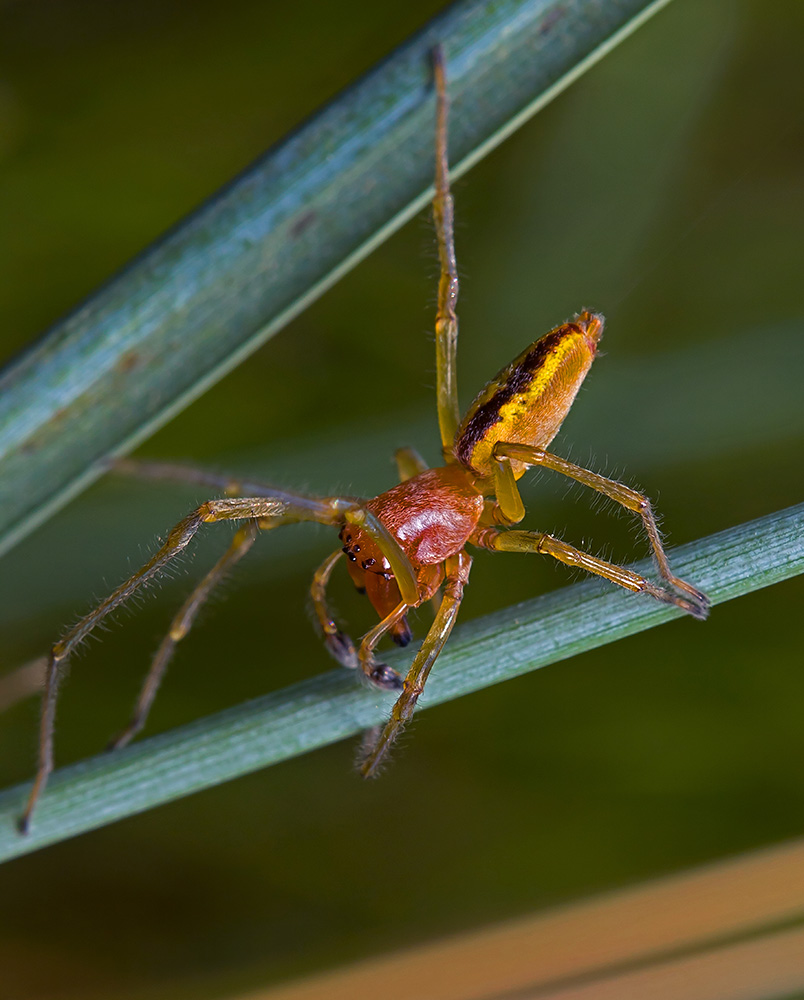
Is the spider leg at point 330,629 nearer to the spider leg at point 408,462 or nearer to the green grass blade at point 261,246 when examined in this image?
the spider leg at point 408,462

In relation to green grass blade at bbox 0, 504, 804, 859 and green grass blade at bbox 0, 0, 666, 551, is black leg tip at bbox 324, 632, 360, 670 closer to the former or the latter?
green grass blade at bbox 0, 504, 804, 859

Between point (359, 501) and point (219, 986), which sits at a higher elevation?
point (359, 501)

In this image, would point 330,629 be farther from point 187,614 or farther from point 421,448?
point 421,448

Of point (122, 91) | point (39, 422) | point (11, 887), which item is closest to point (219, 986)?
point (11, 887)

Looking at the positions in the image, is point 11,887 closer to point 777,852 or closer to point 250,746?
point 250,746

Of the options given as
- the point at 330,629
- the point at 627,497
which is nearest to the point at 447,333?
the point at 627,497
